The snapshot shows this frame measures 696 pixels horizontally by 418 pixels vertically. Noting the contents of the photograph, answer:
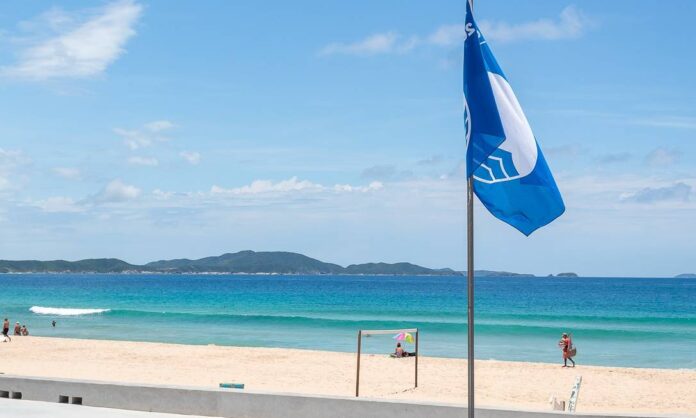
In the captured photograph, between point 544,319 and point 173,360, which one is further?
point 544,319

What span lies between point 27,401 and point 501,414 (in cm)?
566

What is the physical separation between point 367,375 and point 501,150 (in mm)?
20196

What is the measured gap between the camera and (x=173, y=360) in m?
31.2

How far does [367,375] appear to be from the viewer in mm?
26438

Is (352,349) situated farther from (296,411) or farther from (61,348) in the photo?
(296,411)

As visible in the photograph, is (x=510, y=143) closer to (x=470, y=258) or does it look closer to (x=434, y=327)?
(x=470, y=258)

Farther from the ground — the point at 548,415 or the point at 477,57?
the point at 477,57

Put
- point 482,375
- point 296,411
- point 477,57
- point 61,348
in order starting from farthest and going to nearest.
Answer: point 61,348, point 482,375, point 296,411, point 477,57

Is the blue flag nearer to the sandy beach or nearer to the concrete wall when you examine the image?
the concrete wall

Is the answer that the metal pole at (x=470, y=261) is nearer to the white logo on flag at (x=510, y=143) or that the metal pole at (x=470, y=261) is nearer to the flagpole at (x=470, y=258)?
the flagpole at (x=470, y=258)

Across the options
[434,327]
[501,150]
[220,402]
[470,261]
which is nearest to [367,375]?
[220,402]

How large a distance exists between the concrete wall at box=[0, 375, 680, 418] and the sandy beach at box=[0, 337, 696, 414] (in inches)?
372

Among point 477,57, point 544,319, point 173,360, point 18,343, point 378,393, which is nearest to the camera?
point 477,57

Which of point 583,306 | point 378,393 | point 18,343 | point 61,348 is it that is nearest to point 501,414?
point 378,393
